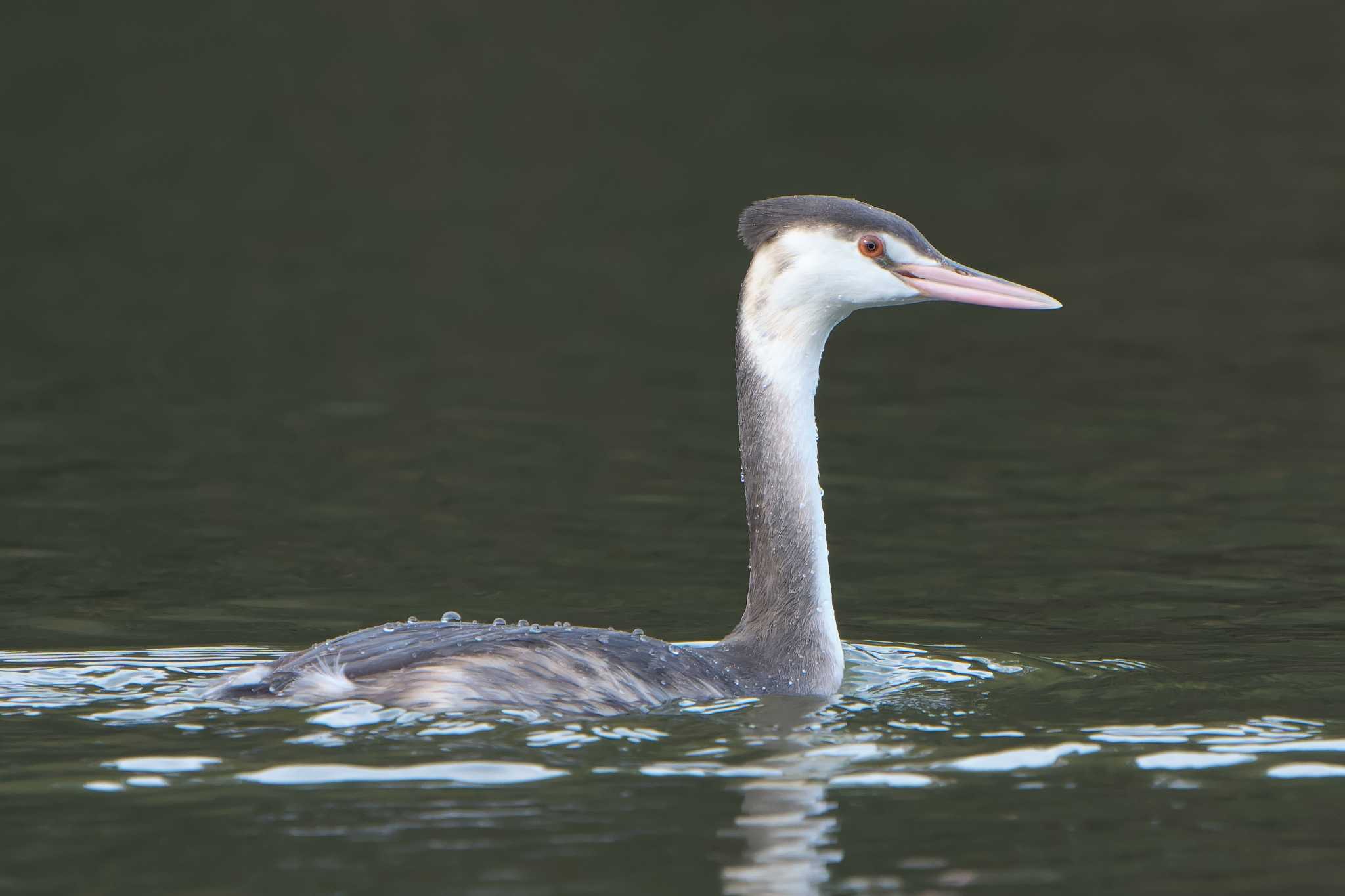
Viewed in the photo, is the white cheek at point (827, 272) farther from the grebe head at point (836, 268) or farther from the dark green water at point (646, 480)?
the dark green water at point (646, 480)

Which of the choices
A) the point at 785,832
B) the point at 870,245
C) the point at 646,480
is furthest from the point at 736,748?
the point at 646,480

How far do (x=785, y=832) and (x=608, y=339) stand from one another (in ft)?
38.4

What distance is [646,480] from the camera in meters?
13.9

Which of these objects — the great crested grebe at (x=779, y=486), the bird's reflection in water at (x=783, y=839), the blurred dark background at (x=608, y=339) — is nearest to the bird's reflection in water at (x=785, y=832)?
the bird's reflection in water at (x=783, y=839)

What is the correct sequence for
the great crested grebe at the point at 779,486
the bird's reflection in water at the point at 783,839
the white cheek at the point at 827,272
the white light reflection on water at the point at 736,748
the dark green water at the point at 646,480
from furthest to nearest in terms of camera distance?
the white cheek at the point at 827,272 < the great crested grebe at the point at 779,486 < the white light reflection on water at the point at 736,748 < the dark green water at the point at 646,480 < the bird's reflection in water at the point at 783,839

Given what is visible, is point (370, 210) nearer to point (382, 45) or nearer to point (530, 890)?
point (382, 45)

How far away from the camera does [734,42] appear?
41.5m

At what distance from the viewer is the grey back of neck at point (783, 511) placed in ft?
30.8

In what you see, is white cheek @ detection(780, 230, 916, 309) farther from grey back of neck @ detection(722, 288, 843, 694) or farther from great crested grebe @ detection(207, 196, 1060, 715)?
grey back of neck @ detection(722, 288, 843, 694)

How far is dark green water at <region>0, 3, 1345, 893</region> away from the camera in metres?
7.25

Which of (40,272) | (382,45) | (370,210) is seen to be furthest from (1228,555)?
(382,45)

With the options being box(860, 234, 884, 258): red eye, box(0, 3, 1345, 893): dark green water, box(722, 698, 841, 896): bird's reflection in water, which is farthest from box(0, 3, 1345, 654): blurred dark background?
box(722, 698, 841, 896): bird's reflection in water

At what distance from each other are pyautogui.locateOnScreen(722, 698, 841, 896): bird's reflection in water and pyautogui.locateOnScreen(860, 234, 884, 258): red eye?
2184 mm

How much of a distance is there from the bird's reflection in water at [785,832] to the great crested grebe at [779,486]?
758 millimetres
